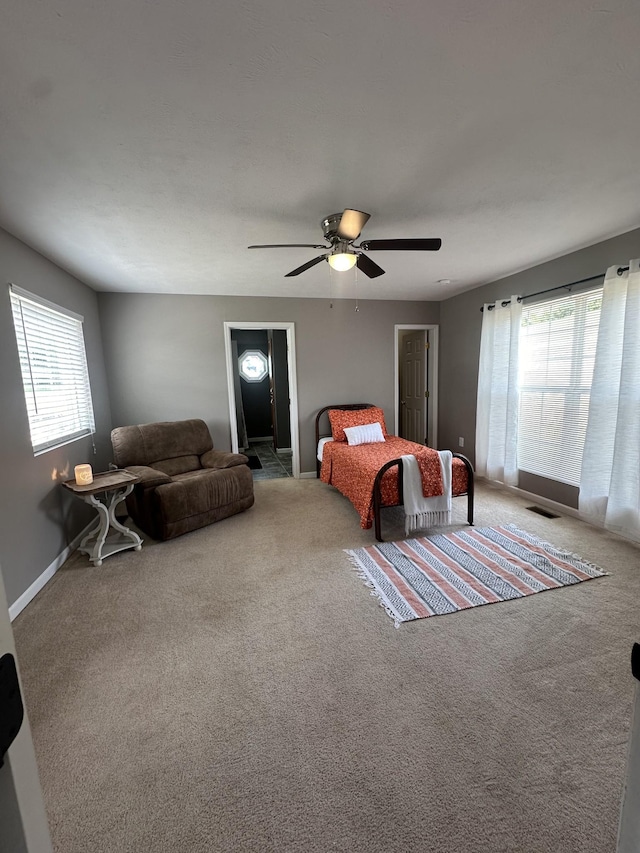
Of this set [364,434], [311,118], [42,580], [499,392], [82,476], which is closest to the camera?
[311,118]

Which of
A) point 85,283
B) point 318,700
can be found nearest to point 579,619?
point 318,700

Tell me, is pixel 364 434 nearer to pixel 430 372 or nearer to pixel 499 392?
pixel 499 392

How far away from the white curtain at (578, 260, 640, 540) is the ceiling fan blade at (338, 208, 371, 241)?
2.19 metres

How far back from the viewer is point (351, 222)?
204 centimetres

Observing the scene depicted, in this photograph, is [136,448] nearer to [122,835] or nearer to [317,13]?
[122,835]

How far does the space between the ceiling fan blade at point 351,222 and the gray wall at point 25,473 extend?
219cm

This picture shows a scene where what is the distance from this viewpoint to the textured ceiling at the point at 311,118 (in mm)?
1112

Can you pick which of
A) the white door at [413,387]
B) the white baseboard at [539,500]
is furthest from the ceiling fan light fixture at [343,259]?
the white door at [413,387]

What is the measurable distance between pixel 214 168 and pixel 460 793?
2.81 m

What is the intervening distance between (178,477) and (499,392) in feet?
11.6

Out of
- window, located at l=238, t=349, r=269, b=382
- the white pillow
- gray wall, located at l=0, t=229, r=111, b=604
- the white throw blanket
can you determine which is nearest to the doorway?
the white pillow

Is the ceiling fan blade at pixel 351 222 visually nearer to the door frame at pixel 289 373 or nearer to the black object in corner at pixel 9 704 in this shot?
the black object in corner at pixel 9 704

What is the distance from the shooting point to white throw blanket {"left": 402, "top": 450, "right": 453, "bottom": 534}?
3021 mm

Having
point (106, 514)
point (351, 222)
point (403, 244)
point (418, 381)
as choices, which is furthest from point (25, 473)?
point (418, 381)
